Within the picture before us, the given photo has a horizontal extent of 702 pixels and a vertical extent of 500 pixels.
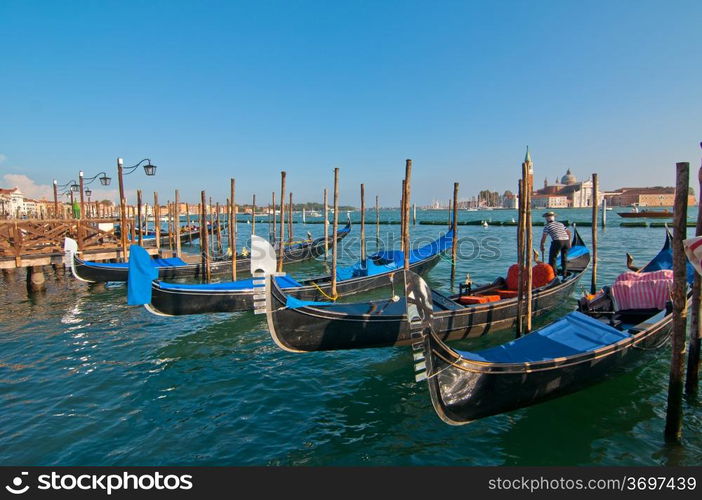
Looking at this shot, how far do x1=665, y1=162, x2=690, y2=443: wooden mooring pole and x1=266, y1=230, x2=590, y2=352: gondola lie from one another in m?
2.74

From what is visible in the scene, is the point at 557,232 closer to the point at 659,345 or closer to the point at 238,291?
the point at 659,345

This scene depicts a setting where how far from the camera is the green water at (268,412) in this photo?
3605 mm

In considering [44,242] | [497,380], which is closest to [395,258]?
[497,380]

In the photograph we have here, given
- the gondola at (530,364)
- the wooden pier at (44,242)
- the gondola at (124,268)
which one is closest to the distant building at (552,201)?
the gondola at (124,268)

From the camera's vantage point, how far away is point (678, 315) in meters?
3.44

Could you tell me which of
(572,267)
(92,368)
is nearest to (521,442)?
(92,368)

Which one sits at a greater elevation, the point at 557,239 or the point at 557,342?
the point at 557,239

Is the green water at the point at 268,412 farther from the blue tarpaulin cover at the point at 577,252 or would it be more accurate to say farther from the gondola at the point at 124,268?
the blue tarpaulin cover at the point at 577,252

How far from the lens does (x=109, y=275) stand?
35.3 feet

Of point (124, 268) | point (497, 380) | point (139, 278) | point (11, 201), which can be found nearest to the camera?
point (497, 380)

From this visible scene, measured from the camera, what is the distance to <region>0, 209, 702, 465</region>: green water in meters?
3.61

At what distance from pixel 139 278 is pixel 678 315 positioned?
23.7ft

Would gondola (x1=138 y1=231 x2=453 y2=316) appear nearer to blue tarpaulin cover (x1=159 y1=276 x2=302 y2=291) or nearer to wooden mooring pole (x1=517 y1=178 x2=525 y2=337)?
blue tarpaulin cover (x1=159 y1=276 x2=302 y2=291)

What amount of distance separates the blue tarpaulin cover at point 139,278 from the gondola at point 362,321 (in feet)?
10.00
